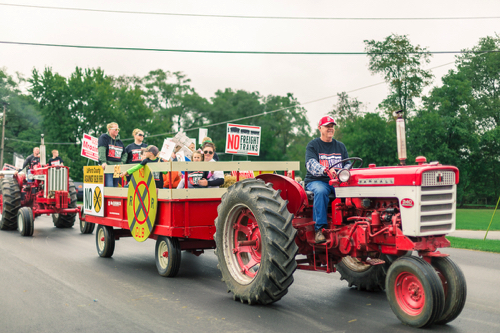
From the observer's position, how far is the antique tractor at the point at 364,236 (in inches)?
175

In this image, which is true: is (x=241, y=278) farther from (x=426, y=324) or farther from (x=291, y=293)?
(x=426, y=324)

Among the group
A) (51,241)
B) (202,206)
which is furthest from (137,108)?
(202,206)

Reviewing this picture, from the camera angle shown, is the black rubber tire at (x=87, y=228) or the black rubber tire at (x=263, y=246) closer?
the black rubber tire at (x=263, y=246)

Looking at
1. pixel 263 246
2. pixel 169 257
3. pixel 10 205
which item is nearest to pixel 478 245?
pixel 169 257

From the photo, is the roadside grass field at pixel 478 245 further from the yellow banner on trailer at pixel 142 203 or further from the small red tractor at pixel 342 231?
the yellow banner on trailer at pixel 142 203

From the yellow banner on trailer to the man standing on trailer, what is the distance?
8.23 ft

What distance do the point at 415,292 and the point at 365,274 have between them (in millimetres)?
1623

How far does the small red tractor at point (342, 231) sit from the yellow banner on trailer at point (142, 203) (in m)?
0.05

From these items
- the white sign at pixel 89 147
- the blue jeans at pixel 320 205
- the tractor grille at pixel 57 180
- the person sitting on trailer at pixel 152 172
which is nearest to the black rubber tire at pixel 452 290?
the blue jeans at pixel 320 205

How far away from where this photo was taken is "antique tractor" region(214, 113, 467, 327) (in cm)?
445

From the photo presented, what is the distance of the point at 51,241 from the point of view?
11.1 m

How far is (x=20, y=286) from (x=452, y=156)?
36.7 meters

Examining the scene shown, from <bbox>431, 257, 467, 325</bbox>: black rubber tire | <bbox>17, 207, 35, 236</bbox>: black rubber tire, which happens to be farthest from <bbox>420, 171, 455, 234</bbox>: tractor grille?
<bbox>17, 207, 35, 236</bbox>: black rubber tire

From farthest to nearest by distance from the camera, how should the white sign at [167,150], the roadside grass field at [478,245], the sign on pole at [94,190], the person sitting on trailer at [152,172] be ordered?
the roadside grass field at [478,245] → the white sign at [167,150] → the sign on pole at [94,190] → the person sitting on trailer at [152,172]
